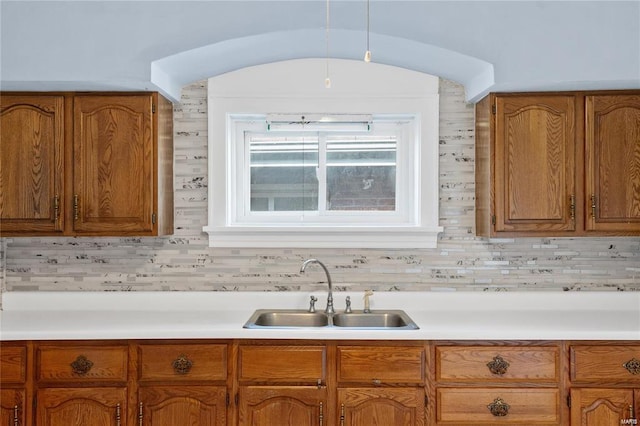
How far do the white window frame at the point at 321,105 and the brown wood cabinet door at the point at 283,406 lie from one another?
809 mm

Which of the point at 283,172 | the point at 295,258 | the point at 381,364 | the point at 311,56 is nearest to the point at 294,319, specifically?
the point at 295,258

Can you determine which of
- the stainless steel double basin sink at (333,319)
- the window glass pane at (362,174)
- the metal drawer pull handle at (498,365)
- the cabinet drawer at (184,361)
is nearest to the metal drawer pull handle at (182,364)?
the cabinet drawer at (184,361)

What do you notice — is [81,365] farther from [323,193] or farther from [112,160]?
[323,193]

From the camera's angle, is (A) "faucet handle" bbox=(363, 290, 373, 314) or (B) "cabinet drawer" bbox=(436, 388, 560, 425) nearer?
(B) "cabinet drawer" bbox=(436, 388, 560, 425)

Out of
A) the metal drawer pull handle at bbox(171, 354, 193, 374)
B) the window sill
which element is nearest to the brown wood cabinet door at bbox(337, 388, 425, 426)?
the metal drawer pull handle at bbox(171, 354, 193, 374)

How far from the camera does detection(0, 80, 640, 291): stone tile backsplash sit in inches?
110

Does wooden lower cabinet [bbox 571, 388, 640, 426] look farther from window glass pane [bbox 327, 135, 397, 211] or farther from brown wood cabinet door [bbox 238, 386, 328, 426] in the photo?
window glass pane [bbox 327, 135, 397, 211]

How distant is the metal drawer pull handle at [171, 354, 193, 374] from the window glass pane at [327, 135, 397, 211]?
1.13 metres

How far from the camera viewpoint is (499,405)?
2207 mm

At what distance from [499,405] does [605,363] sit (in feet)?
1.55

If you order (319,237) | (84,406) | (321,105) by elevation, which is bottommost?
(84,406)

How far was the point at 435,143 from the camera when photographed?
9.14 feet

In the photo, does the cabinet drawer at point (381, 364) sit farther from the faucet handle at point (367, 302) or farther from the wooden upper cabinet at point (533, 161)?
the wooden upper cabinet at point (533, 161)

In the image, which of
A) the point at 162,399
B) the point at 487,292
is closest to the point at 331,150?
the point at 487,292
